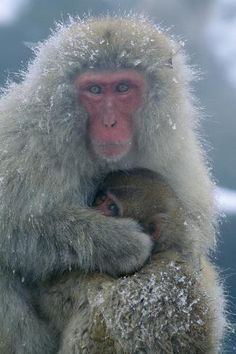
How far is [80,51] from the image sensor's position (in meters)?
4.47

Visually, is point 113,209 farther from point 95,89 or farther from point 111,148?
point 95,89

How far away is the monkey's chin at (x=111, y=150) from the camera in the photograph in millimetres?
4336

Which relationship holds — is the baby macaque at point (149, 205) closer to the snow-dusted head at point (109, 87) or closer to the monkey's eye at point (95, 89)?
the snow-dusted head at point (109, 87)

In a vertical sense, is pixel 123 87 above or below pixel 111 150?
above

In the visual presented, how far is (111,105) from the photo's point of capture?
441 cm

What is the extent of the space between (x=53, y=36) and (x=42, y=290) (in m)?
1.45

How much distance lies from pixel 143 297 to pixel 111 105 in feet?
3.44

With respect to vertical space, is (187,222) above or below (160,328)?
above

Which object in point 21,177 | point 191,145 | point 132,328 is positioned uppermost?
point 191,145

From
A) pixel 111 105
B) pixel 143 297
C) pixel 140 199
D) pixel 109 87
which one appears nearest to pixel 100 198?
pixel 140 199

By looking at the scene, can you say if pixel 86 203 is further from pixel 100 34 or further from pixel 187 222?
pixel 100 34

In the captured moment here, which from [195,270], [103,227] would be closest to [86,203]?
[103,227]

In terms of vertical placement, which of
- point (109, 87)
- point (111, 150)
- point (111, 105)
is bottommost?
point (111, 150)

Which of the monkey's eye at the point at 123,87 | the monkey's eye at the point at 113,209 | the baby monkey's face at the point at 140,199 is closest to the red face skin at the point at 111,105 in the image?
the monkey's eye at the point at 123,87
